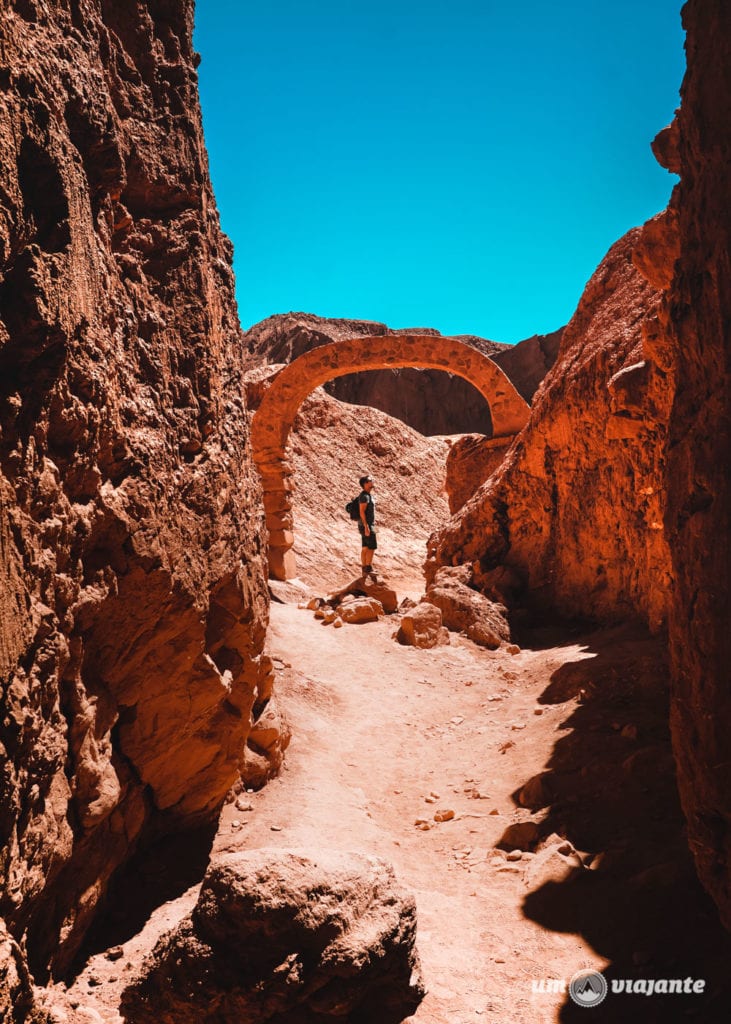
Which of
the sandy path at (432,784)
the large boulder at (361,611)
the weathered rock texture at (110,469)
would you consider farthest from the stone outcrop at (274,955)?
the large boulder at (361,611)

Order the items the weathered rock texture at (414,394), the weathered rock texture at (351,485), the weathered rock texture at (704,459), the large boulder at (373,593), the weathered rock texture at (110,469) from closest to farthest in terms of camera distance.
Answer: the weathered rock texture at (110,469), the weathered rock texture at (704,459), the large boulder at (373,593), the weathered rock texture at (351,485), the weathered rock texture at (414,394)

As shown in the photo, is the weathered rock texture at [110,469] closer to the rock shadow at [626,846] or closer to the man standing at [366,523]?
the rock shadow at [626,846]

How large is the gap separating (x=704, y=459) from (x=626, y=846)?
265cm

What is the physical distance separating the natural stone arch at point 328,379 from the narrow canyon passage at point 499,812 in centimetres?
564

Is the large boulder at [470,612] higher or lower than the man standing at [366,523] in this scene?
lower

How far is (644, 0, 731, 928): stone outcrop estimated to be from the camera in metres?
3.26

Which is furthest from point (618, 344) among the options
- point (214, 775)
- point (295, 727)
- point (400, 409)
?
point (400, 409)

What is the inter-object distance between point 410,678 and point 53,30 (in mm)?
7131

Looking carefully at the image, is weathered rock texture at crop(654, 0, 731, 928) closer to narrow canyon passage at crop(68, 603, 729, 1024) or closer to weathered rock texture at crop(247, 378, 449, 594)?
narrow canyon passage at crop(68, 603, 729, 1024)

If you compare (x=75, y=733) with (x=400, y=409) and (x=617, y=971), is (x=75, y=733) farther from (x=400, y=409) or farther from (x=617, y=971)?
(x=400, y=409)

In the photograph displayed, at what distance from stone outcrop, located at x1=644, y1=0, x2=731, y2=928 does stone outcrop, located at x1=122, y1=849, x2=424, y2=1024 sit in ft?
5.06

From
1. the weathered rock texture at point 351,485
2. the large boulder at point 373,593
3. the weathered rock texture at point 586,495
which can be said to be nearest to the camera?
the weathered rock texture at point 586,495

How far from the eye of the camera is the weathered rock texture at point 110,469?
9.30 feet

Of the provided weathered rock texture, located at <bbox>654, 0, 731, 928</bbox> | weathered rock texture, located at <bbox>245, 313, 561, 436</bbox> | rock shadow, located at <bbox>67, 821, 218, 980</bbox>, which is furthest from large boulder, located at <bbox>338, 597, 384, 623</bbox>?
weathered rock texture, located at <bbox>245, 313, 561, 436</bbox>
